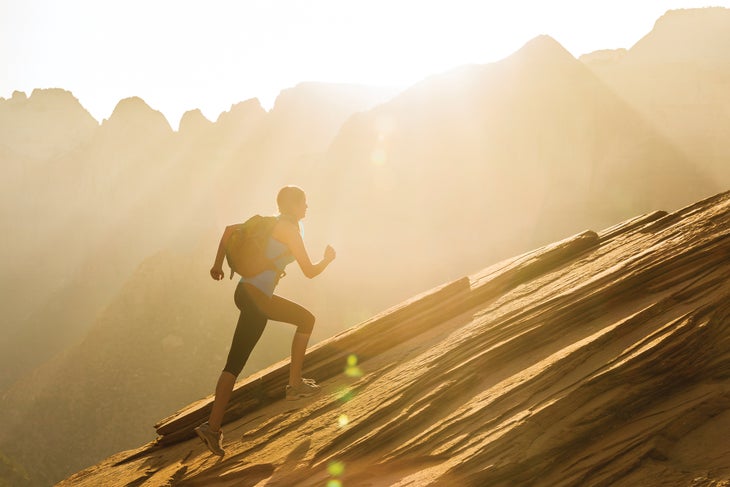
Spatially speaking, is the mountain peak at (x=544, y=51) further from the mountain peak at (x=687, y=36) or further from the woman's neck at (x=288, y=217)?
the woman's neck at (x=288, y=217)

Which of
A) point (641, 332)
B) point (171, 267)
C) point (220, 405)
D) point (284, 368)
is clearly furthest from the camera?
point (171, 267)

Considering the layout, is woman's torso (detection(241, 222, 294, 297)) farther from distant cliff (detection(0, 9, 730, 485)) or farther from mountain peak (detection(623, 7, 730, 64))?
mountain peak (detection(623, 7, 730, 64))

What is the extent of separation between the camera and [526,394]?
4.64m

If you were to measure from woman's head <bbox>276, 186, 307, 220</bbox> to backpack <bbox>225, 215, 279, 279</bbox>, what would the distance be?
0.68 feet

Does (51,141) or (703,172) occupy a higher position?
(51,141)

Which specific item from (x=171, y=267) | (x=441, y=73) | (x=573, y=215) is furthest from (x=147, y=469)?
(x=171, y=267)

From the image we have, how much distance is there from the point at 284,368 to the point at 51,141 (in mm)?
134685

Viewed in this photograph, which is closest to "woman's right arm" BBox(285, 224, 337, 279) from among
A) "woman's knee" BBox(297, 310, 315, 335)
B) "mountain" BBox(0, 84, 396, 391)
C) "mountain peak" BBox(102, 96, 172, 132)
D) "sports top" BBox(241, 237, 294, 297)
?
"sports top" BBox(241, 237, 294, 297)

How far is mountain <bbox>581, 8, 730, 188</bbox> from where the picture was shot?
50.0 meters

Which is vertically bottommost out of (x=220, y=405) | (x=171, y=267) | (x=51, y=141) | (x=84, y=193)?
(x=220, y=405)

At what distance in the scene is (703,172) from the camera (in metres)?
47.1

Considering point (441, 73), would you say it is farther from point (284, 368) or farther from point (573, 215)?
point (284, 368)

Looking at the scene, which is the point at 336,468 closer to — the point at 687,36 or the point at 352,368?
the point at 352,368

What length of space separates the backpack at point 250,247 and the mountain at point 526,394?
1.78 meters
